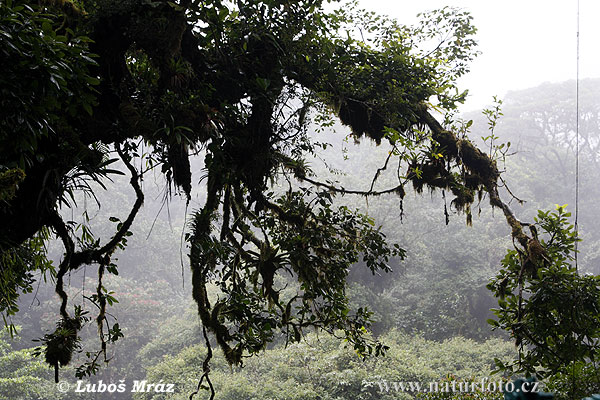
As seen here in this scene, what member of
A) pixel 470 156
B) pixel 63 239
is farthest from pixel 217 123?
pixel 470 156

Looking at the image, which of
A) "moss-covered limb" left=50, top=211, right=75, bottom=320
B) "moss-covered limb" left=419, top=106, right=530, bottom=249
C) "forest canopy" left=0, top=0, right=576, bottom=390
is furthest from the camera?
"moss-covered limb" left=419, top=106, right=530, bottom=249

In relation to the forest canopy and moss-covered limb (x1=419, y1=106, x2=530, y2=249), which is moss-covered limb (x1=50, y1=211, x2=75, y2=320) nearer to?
the forest canopy

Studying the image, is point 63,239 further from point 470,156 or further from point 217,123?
point 470,156

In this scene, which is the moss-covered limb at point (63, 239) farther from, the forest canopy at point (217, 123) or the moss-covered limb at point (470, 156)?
the moss-covered limb at point (470, 156)

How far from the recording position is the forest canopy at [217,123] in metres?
1.67

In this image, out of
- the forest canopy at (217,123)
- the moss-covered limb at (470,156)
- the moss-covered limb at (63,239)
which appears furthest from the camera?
the moss-covered limb at (470,156)

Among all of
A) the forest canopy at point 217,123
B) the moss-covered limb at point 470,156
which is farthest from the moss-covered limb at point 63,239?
the moss-covered limb at point 470,156

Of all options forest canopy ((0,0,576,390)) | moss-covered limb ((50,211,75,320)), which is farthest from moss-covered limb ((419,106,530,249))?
moss-covered limb ((50,211,75,320))

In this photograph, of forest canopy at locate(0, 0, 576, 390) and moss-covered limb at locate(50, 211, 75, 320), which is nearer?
forest canopy at locate(0, 0, 576, 390)

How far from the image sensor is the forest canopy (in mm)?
1670

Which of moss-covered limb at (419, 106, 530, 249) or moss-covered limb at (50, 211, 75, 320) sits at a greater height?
moss-covered limb at (419, 106, 530, 249)

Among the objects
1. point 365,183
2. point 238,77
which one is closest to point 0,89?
point 238,77

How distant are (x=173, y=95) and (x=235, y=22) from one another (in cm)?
74

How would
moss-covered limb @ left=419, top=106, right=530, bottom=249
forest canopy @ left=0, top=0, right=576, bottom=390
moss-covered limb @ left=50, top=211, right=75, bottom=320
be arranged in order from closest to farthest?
forest canopy @ left=0, top=0, right=576, bottom=390 → moss-covered limb @ left=50, top=211, right=75, bottom=320 → moss-covered limb @ left=419, top=106, right=530, bottom=249
